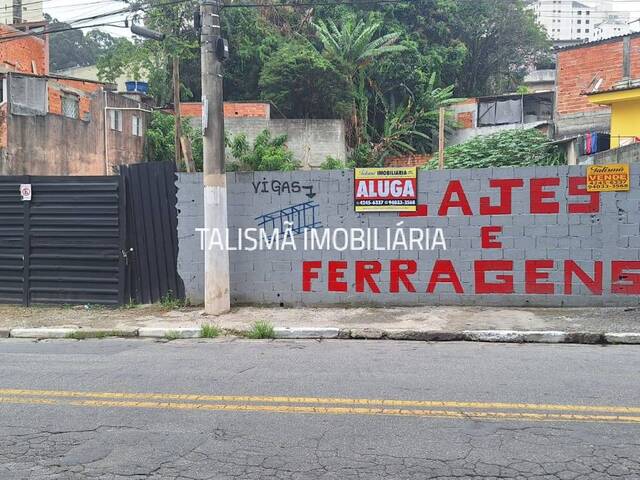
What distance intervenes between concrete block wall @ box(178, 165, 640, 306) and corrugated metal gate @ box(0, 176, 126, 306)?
127 cm

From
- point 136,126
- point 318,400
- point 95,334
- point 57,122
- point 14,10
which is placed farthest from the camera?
point 14,10

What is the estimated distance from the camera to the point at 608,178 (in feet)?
31.1

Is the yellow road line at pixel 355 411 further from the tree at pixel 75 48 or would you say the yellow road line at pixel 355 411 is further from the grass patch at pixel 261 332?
the tree at pixel 75 48

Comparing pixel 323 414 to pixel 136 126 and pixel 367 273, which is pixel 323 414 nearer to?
pixel 367 273

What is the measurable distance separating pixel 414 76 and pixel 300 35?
24.0 feet

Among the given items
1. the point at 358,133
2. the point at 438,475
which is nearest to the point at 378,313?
the point at 438,475

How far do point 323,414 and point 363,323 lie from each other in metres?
4.11

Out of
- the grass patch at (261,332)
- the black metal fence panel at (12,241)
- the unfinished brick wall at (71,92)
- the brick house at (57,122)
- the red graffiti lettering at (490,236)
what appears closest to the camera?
the grass patch at (261,332)

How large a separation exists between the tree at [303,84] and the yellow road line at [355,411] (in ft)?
84.6

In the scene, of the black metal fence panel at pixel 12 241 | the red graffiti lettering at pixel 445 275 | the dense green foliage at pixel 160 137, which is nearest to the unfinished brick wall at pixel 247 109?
the dense green foliage at pixel 160 137

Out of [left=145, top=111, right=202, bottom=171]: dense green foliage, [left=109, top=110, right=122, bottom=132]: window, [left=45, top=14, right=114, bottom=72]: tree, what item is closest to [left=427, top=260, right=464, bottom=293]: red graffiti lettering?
[left=109, top=110, right=122, bottom=132]: window

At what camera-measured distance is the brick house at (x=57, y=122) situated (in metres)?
19.7

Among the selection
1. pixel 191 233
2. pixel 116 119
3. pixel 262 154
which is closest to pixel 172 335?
pixel 191 233

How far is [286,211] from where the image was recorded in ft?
33.8
